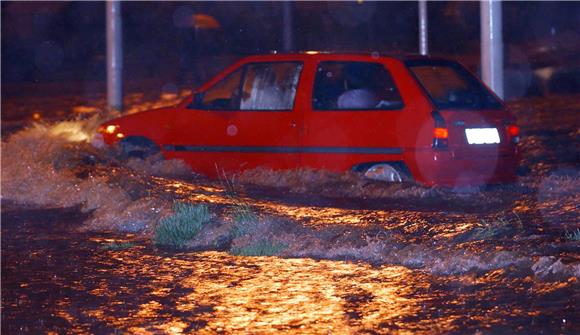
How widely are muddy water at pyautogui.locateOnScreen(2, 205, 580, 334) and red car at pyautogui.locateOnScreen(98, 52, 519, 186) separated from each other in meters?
2.44

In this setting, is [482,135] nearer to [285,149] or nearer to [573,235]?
[285,149]

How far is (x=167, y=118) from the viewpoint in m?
10.8

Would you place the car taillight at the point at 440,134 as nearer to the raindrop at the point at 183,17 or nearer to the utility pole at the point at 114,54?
the utility pole at the point at 114,54

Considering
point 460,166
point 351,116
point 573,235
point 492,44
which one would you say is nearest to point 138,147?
point 351,116

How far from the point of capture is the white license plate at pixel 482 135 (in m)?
9.36

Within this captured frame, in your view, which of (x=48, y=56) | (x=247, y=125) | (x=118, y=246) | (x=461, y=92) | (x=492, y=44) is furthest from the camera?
(x=48, y=56)

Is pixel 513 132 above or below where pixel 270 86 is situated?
below

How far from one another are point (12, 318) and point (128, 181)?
3925mm

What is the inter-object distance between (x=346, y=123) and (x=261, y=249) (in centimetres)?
246

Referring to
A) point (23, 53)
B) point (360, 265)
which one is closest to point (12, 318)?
point (360, 265)

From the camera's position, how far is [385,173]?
9703 mm

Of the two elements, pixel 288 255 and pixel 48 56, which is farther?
pixel 48 56

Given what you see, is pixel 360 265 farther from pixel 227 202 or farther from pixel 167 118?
pixel 167 118

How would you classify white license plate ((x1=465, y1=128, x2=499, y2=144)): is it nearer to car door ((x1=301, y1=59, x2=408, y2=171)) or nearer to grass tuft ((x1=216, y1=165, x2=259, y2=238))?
car door ((x1=301, y1=59, x2=408, y2=171))
